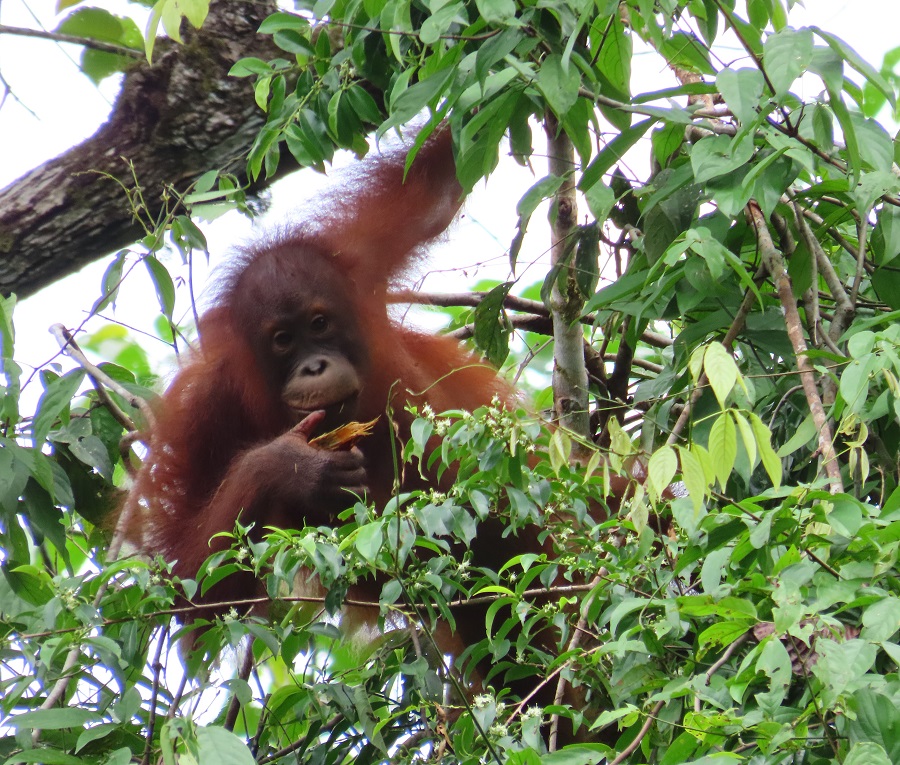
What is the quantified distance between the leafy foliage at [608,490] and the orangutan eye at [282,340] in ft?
1.29

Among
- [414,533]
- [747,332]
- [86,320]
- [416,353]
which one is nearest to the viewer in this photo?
[414,533]

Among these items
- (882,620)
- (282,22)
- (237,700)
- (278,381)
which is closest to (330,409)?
(278,381)

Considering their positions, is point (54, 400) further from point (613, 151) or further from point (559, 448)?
point (613, 151)

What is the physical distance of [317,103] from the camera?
2.58 meters

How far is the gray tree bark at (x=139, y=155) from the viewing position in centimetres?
350

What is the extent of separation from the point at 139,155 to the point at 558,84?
223cm

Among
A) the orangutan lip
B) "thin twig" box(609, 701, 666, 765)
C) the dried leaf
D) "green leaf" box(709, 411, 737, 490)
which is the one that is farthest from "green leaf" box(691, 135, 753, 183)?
the orangutan lip

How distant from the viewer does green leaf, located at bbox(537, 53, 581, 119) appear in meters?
1.69

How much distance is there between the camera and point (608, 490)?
167cm

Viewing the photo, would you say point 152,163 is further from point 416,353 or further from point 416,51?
point 416,51

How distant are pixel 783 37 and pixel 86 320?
5.77ft

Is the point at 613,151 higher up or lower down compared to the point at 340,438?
higher up

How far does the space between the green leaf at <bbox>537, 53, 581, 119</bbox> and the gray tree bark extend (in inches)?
80.2

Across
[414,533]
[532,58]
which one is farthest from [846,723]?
[532,58]
